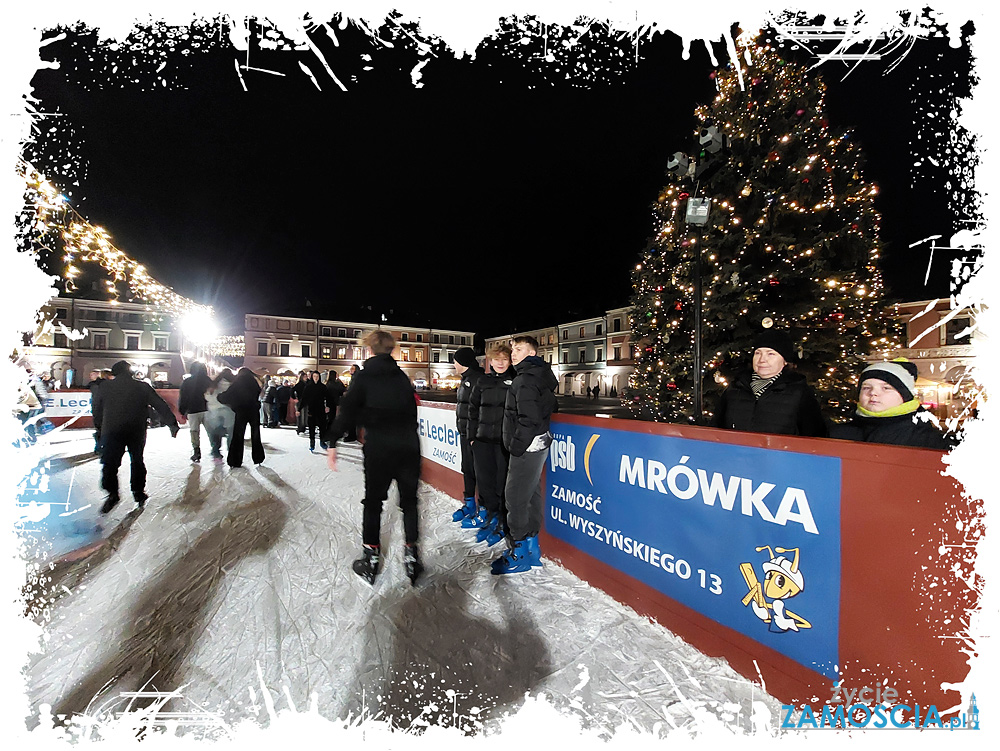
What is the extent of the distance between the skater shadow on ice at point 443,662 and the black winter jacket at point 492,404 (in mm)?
1551

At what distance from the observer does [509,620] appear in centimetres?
265

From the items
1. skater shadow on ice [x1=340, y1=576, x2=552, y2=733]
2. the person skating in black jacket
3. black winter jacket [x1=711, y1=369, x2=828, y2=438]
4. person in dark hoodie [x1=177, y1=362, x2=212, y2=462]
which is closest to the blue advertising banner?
black winter jacket [x1=711, y1=369, x2=828, y2=438]

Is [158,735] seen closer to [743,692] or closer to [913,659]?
[743,692]

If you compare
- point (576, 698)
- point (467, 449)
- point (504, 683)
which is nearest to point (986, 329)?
point (576, 698)

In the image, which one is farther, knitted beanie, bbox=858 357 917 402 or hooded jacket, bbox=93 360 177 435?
hooded jacket, bbox=93 360 177 435

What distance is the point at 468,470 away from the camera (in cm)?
491

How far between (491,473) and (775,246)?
6.50m

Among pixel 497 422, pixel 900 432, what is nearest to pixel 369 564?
pixel 497 422

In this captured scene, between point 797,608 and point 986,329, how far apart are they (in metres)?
1.46

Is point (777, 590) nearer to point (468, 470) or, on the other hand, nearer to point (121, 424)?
point (468, 470)

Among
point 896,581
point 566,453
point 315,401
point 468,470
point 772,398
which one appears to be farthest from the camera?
point 315,401

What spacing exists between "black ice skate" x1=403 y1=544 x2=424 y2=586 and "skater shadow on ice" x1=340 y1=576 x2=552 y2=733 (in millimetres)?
249

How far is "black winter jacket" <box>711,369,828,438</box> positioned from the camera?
272 centimetres

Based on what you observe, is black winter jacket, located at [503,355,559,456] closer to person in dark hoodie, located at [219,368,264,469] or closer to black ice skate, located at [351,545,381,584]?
black ice skate, located at [351,545,381,584]
